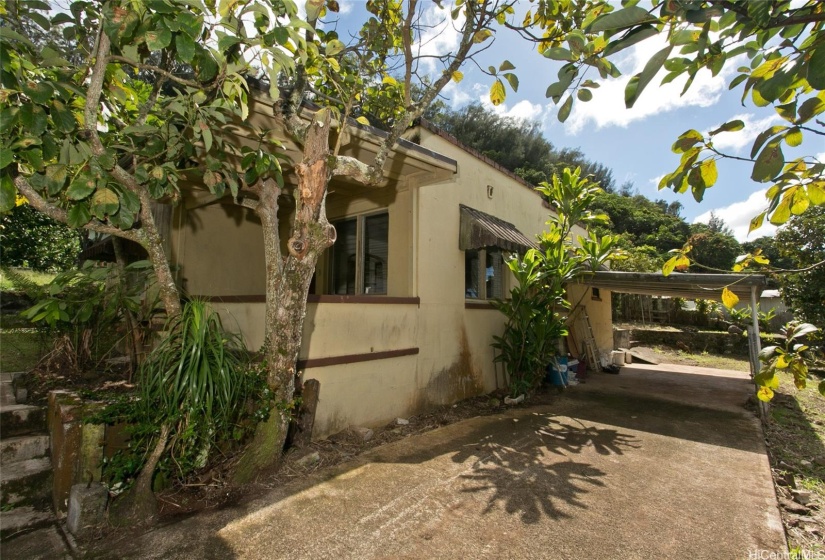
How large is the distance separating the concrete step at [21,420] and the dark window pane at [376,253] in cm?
413

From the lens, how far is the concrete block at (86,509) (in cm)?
268

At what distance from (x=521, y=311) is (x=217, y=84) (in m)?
5.48

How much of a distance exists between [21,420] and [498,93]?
4.99m

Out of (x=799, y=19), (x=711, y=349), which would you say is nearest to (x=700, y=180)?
(x=799, y=19)

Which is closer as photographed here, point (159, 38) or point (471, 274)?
point (159, 38)

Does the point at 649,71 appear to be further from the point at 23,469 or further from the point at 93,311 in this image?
the point at 93,311

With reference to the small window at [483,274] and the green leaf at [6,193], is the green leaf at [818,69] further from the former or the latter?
the small window at [483,274]

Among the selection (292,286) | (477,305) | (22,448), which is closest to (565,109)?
(292,286)

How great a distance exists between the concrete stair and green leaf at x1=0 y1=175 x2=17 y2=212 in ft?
7.02

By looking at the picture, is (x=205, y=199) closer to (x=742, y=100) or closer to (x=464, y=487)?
(x=464, y=487)

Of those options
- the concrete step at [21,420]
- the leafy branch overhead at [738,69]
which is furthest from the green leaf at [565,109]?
the concrete step at [21,420]

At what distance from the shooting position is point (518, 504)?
3.28 metres

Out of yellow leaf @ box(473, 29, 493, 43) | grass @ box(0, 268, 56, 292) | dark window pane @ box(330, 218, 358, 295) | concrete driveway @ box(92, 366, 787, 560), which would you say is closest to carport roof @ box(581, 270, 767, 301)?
concrete driveway @ box(92, 366, 787, 560)

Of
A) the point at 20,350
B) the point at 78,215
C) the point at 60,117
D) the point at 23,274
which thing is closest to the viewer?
the point at 60,117
